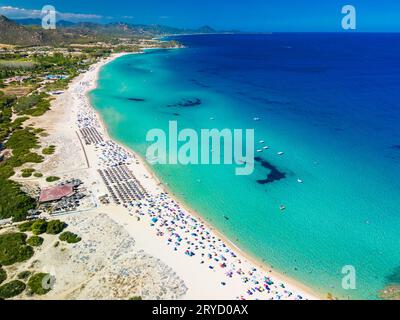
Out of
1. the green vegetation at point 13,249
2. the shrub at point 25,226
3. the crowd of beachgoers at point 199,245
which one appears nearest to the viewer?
the crowd of beachgoers at point 199,245

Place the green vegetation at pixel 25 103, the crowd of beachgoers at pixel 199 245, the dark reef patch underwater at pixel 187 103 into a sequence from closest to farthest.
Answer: the crowd of beachgoers at pixel 199 245, the green vegetation at pixel 25 103, the dark reef patch underwater at pixel 187 103

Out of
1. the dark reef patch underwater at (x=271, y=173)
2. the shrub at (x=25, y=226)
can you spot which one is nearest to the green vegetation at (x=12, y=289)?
the shrub at (x=25, y=226)

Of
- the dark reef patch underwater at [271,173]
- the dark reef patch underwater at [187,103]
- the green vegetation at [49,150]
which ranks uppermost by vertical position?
the dark reef patch underwater at [187,103]

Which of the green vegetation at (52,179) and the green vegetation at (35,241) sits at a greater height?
the green vegetation at (52,179)

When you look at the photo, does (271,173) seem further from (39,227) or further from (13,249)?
(13,249)

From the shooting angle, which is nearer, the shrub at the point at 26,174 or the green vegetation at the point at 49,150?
the shrub at the point at 26,174

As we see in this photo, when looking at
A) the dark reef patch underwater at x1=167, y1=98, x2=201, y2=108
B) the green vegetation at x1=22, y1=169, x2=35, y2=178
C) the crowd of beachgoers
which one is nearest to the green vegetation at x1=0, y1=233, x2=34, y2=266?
the crowd of beachgoers

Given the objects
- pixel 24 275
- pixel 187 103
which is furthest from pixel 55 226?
pixel 187 103

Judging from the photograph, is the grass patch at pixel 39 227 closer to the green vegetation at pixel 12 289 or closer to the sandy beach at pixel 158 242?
the sandy beach at pixel 158 242
